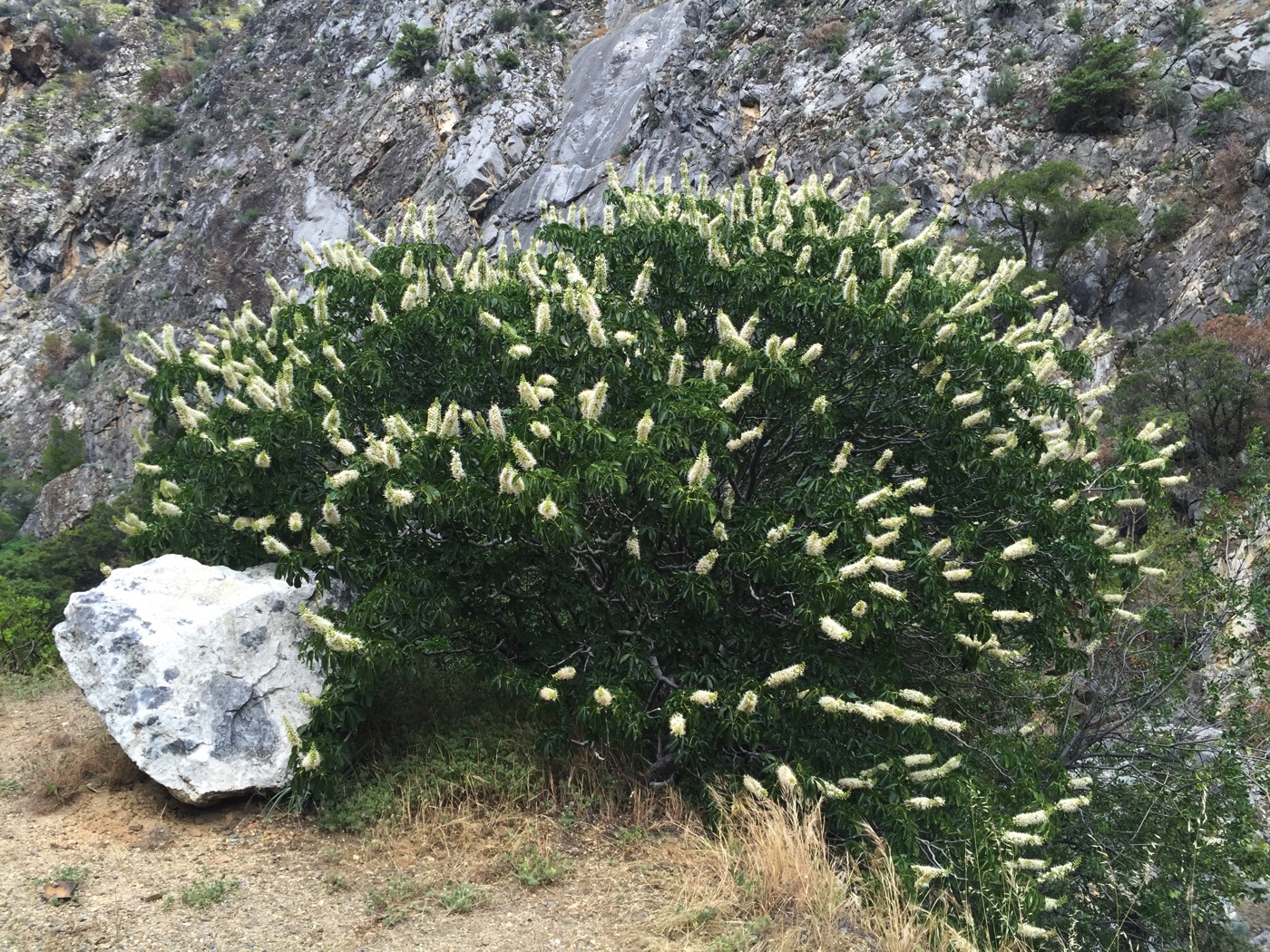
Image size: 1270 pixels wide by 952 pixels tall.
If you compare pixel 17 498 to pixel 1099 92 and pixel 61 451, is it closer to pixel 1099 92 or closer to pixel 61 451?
pixel 61 451

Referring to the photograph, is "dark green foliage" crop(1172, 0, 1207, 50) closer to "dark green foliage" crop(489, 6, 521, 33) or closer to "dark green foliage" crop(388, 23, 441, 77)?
"dark green foliage" crop(489, 6, 521, 33)

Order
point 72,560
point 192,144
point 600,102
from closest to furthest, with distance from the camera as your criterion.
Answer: point 72,560 < point 600,102 < point 192,144

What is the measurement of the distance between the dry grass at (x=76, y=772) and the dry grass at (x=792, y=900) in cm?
414

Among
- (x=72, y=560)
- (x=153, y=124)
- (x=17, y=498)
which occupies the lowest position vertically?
(x=17, y=498)

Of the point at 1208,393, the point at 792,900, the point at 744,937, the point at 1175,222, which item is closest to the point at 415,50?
the point at 1175,222

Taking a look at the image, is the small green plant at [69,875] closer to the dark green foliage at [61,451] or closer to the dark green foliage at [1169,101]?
the dark green foliage at [1169,101]

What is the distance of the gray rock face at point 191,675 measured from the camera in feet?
18.4

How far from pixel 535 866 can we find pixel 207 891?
1839 millimetres

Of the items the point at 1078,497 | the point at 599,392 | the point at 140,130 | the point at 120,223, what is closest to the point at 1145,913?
the point at 1078,497

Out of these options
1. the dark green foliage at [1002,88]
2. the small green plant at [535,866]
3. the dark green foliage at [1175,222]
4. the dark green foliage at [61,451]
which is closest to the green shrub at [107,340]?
the dark green foliage at [61,451]

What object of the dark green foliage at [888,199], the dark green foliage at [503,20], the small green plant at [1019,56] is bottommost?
the dark green foliage at [888,199]

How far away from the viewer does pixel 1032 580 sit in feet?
21.5

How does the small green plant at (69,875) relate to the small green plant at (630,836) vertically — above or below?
above

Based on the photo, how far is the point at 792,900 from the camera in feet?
14.9
